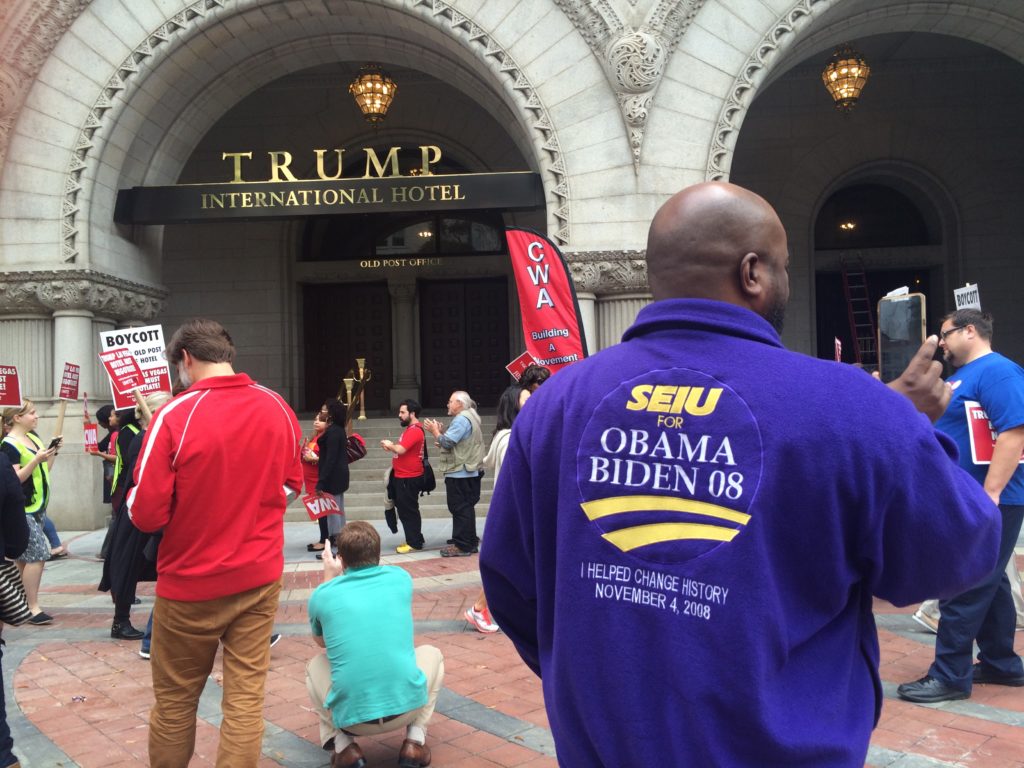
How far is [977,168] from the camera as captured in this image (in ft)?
55.4

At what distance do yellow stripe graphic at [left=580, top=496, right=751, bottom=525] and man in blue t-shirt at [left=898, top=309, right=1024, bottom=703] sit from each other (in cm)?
390

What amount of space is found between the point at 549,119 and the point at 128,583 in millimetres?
8058

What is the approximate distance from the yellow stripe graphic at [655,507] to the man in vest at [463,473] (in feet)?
25.5

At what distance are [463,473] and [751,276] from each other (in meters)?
8.05

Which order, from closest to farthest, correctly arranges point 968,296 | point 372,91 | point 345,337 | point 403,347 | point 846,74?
point 968,296
point 846,74
point 372,91
point 403,347
point 345,337

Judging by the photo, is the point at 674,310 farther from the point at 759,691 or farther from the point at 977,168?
the point at 977,168

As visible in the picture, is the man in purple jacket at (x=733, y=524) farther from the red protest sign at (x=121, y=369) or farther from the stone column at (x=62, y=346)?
the stone column at (x=62, y=346)

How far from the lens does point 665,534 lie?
4.84ft

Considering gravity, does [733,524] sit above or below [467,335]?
below

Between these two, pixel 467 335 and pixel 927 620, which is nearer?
pixel 927 620

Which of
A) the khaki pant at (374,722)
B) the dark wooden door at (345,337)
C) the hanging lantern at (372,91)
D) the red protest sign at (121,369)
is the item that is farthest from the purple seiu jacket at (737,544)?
the dark wooden door at (345,337)

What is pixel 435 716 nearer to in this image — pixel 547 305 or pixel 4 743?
pixel 4 743

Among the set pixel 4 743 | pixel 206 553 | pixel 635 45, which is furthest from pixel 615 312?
pixel 4 743

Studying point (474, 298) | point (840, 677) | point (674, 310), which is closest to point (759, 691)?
point (840, 677)
